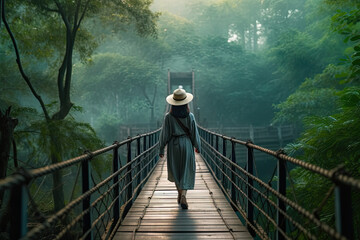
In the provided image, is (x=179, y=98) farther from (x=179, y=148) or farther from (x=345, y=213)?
(x=345, y=213)

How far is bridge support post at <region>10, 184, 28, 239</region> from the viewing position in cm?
147

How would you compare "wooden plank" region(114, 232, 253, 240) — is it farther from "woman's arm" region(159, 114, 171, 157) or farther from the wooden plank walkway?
"woman's arm" region(159, 114, 171, 157)

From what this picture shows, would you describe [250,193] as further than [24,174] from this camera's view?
Yes

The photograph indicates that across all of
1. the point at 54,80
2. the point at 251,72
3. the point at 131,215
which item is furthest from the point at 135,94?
the point at 131,215

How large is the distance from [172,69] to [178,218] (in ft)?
113

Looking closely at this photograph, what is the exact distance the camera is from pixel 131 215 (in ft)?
13.4

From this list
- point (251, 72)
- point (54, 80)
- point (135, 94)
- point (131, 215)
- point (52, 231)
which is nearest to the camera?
point (131, 215)

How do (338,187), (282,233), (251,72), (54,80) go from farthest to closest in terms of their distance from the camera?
1. (251,72)
2. (54,80)
3. (282,233)
4. (338,187)

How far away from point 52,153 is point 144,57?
2642 cm

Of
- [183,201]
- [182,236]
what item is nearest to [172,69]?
[183,201]

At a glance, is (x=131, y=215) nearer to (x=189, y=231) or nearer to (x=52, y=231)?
(x=189, y=231)

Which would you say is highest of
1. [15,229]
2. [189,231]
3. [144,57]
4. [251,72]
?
[144,57]

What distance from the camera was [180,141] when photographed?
446cm

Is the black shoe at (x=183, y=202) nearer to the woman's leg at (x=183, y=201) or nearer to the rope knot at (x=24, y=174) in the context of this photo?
the woman's leg at (x=183, y=201)
